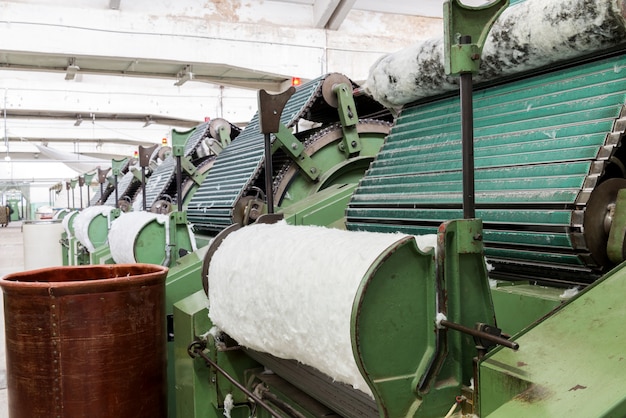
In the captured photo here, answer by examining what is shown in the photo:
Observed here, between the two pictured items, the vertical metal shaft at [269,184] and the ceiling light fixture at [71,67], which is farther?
the ceiling light fixture at [71,67]

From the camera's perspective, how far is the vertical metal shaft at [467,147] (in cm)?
120

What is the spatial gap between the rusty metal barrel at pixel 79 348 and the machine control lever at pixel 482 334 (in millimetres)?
1484

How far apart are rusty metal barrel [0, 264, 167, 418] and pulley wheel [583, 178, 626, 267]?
62.8 inches

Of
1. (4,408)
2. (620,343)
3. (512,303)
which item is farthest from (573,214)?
(4,408)

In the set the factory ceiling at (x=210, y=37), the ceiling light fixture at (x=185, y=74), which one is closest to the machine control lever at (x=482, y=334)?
the factory ceiling at (x=210, y=37)

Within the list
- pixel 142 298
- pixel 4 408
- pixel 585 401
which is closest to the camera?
pixel 585 401

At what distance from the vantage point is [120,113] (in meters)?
8.66

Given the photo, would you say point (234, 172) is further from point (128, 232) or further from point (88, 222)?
point (88, 222)

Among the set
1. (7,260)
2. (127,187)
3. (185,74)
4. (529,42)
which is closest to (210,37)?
(185,74)

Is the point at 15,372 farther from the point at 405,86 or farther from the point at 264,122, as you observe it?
the point at 405,86

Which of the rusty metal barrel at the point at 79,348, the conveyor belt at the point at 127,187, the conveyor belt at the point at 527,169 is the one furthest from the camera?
the conveyor belt at the point at 127,187

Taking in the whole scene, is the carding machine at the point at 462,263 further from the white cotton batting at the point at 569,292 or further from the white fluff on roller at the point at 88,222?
the white fluff on roller at the point at 88,222

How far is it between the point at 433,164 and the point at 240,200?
4.58 ft

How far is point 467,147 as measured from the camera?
1213mm
